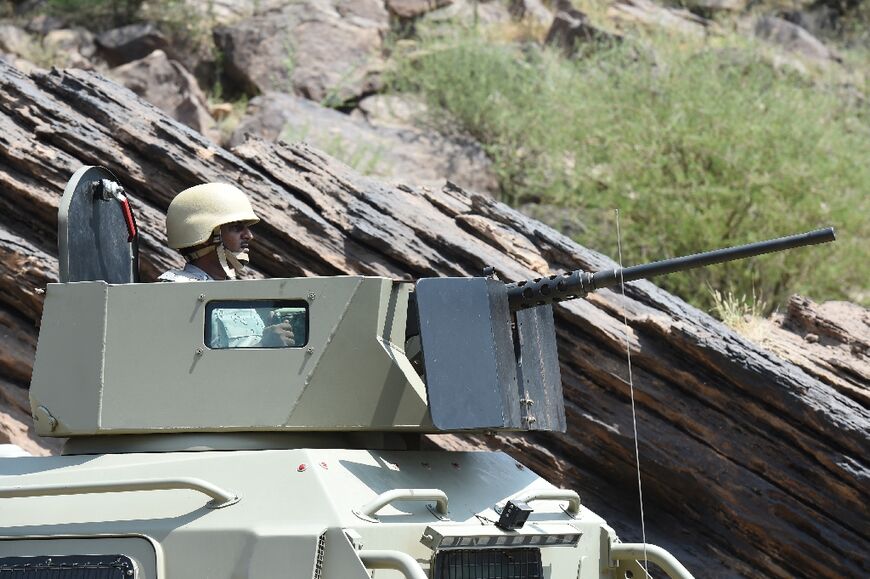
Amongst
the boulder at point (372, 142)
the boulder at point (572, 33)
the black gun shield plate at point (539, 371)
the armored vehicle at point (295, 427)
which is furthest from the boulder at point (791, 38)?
the armored vehicle at point (295, 427)

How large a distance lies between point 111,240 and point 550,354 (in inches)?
89.8

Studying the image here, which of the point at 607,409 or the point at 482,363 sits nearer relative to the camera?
the point at 482,363

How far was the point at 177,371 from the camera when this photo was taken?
5727mm

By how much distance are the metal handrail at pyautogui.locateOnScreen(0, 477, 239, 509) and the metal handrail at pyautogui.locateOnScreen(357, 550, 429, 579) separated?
0.56 metres

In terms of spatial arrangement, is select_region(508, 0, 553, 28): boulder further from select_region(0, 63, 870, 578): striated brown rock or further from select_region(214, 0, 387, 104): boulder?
select_region(0, 63, 870, 578): striated brown rock

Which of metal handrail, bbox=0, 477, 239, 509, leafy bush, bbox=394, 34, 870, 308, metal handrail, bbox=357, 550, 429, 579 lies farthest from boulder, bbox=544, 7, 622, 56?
metal handrail, bbox=357, 550, 429, 579

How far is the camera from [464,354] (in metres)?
5.71

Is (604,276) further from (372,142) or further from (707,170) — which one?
(372,142)

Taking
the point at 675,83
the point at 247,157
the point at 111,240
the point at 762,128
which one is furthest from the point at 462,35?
the point at 111,240

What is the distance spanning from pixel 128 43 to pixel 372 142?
5.15 m

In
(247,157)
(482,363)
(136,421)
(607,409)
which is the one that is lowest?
(607,409)

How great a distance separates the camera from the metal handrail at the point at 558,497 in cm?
566

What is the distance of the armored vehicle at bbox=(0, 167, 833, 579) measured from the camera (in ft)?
16.7

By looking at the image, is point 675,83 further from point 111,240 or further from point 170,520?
point 170,520
